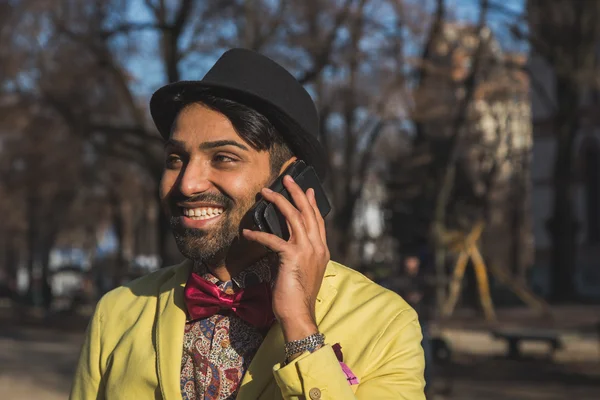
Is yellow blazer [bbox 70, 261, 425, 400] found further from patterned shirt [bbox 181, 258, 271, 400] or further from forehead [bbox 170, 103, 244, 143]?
forehead [bbox 170, 103, 244, 143]

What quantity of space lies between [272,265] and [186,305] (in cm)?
30

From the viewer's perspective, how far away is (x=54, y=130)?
79.9 feet

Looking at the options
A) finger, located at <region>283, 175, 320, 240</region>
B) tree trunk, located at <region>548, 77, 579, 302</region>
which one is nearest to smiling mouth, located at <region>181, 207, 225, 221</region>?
finger, located at <region>283, 175, 320, 240</region>

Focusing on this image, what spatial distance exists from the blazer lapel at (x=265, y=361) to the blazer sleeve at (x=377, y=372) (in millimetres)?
170

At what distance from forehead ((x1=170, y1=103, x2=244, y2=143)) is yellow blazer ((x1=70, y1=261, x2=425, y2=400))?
1.26 feet

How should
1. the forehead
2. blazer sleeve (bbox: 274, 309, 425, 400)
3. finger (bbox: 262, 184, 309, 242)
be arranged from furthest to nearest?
the forehead, finger (bbox: 262, 184, 309, 242), blazer sleeve (bbox: 274, 309, 425, 400)

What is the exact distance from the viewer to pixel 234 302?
8.31 feet

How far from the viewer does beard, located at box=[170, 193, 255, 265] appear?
252cm

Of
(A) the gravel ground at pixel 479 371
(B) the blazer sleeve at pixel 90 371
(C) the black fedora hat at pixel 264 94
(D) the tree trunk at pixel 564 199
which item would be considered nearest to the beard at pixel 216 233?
(C) the black fedora hat at pixel 264 94

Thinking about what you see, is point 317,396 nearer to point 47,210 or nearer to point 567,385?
point 567,385

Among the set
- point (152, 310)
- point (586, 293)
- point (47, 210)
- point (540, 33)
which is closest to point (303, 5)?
point (540, 33)

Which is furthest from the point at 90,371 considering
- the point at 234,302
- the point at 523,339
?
the point at 523,339

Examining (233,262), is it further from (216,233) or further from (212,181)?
(212,181)

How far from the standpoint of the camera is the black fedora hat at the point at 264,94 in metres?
2.53
